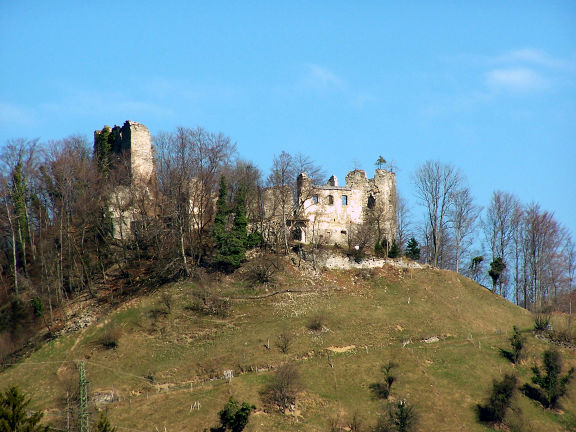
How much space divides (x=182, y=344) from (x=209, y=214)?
1748cm

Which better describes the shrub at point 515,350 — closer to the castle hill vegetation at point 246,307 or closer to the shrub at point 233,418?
the castle hill vegetation at point 246,307

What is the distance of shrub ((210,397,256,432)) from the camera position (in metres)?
50.2

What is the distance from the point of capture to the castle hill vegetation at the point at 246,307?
53781 mm

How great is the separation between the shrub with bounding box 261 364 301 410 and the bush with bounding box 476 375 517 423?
38.9 feet

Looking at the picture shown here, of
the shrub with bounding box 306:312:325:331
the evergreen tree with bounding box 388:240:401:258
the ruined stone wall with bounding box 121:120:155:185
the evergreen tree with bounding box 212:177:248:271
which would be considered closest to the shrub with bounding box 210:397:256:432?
the shrub with bounding box 306:312:325:331

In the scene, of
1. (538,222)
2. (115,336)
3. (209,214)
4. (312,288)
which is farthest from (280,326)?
(538,222)

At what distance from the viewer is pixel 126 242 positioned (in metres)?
72.6

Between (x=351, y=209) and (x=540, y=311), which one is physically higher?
(x=351, y=209)

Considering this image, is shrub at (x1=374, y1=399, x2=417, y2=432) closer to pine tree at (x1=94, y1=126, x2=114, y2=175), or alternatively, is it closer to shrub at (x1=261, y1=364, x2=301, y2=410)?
shrub at (x1=261, y1=364, x2=301, y2=410)

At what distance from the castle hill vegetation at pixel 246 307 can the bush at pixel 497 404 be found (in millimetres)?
135

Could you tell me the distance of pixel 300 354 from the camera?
58.9 metres

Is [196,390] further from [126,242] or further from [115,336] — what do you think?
[126,242]

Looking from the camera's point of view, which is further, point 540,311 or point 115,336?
point 540,311

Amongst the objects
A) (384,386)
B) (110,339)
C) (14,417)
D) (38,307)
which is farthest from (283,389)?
(38,307)
